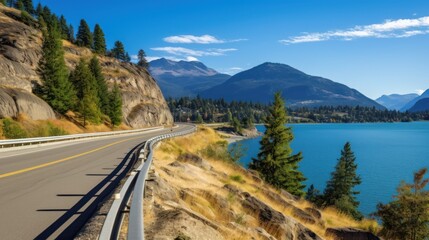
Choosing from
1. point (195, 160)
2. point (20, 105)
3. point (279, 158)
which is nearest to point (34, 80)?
point (20, 105)

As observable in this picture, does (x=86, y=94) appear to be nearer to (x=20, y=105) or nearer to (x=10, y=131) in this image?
(x=20, y=105)

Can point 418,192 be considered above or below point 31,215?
below

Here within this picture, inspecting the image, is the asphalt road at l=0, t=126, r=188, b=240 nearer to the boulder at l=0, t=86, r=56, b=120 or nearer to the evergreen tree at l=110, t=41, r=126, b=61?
the boulder at l=0, t=86, r=56, b=120

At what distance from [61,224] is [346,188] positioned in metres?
51.8

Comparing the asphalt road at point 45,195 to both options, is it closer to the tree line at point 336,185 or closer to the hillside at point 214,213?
the hillside at point 214,213

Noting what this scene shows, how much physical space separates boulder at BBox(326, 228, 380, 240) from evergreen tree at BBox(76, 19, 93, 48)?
11035 cm

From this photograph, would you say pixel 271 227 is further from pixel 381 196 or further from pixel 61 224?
pixel 381 196

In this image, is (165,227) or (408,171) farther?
(408,171)

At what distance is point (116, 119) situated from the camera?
220ft

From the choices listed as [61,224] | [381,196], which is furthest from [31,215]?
[381,196]

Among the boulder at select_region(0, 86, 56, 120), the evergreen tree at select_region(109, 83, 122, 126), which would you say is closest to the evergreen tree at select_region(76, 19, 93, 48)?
the evergreen tree at select_region(109, 83, 122, 126)

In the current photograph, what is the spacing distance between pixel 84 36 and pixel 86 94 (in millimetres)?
61775

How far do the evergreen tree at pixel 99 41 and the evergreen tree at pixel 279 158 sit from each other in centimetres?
8689

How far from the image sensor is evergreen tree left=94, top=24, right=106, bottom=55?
111025 mm
